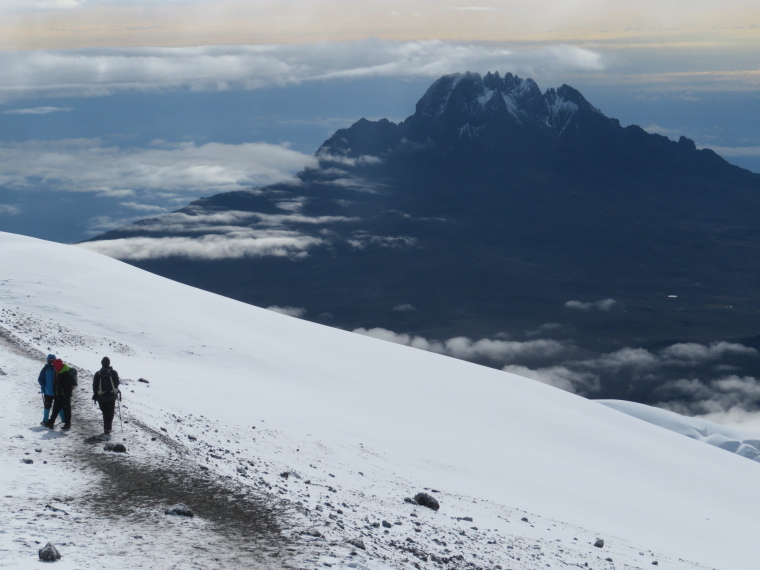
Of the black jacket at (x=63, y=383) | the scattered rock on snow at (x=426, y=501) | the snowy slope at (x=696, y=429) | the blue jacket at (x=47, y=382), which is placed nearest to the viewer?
the black jacket at (x=63, y=383)

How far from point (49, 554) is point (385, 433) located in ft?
64.9

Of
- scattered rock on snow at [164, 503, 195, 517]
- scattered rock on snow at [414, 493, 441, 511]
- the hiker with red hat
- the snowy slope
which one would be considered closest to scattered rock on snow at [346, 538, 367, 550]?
scattered rock on snow at [164, 503, 195, 517]

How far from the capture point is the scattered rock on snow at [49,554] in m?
13.5

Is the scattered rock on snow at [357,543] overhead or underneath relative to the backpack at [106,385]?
underneath

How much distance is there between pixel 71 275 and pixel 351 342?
59.8 feet

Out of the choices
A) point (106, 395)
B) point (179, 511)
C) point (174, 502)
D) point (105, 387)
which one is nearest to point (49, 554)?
point (179, 511)

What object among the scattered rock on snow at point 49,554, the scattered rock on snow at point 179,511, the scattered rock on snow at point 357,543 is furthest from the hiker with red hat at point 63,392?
the scattered rock on snow at point 357,543

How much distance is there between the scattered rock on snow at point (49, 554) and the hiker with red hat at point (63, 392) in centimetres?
745

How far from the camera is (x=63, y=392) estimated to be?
67.3 ft

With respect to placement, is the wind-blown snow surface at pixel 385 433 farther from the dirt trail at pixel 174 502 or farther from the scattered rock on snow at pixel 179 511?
the scattered rock on snow at pixel 179 511

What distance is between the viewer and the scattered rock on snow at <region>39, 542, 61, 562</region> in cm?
Answer: 1352

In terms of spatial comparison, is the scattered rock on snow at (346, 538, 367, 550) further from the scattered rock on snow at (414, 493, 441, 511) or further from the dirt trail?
the scattered rock on snow at (414, 493, 441, 511)

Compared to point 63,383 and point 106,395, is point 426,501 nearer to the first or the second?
point 106,395

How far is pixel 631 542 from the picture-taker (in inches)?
1065
